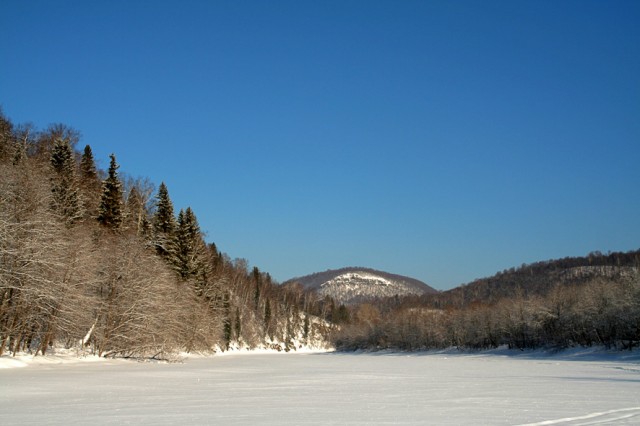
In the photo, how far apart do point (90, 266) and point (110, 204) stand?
20712mm

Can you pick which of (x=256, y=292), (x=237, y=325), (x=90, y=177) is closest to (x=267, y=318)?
(x=256, y=292)

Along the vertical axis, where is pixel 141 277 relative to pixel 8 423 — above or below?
above

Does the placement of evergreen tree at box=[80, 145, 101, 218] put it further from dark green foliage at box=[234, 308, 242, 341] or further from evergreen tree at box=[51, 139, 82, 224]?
dark green foliage at box=[234, 308, 242, 341]

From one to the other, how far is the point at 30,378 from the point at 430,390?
17439 mm

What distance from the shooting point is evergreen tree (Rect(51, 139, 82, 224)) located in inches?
1865

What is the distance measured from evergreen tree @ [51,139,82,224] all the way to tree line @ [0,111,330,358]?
0.43 feet

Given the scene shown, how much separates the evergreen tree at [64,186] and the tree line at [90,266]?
13 cm

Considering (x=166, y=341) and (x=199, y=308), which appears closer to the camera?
(x=166, y=341)

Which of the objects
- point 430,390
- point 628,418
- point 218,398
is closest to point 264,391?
point 218,398

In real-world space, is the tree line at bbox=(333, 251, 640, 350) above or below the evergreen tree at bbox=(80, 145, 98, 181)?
below

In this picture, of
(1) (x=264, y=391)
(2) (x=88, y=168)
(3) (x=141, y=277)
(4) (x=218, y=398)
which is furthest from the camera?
(2) (x=88, y=168)

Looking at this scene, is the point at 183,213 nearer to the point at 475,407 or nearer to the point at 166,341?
the point at 166,341

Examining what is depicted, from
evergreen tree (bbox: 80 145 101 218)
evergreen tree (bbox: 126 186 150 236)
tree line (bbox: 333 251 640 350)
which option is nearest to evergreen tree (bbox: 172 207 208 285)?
evergreen tree (bbox: 126 186 150 236)

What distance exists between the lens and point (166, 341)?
4869 cm
